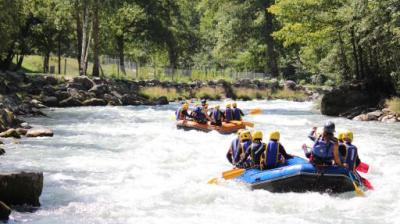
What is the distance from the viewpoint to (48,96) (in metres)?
29.3

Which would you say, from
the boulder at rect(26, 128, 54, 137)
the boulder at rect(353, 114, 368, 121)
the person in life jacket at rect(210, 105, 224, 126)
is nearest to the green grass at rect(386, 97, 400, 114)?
the boulder at rect(353, 114, 368, 121)

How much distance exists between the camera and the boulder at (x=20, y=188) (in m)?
8.99

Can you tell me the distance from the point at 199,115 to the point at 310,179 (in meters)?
9.84

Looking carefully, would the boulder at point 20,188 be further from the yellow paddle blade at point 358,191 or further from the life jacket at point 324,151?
the yellow paddle blade at point 358,191

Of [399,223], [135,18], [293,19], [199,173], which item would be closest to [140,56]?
[135,18]

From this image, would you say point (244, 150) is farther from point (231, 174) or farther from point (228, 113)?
point (228, 113)

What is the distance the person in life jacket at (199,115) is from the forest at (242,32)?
739 centimetres

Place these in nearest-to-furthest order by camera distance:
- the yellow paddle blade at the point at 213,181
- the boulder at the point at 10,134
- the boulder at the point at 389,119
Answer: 1. the yellow paddle blade at the point at 213,181
2. the boulder at the point at 10,134
3. the boulder at the point at 389,119

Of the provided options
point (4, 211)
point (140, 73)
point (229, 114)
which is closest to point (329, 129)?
point (4, 211)

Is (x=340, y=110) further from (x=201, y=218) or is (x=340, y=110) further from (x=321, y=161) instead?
(x=201, y=218)

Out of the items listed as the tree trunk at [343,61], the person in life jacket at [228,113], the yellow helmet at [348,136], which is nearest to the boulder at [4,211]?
the yellow helmet at [348,136]

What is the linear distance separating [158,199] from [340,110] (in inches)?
767

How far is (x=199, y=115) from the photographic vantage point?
20.2m

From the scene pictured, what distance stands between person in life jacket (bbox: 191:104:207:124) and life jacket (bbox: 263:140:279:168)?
28.9ft
